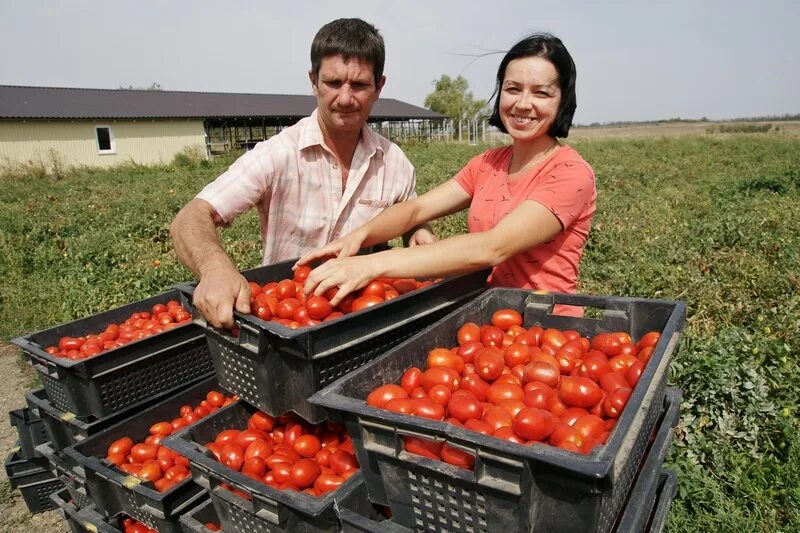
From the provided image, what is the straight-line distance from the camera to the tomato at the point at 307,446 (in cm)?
212

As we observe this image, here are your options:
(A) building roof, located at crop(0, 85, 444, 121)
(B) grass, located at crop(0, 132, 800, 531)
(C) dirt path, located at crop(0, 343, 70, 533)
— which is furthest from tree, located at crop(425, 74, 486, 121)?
(C) dirt path, located at crop(0, 343, 70, 533)

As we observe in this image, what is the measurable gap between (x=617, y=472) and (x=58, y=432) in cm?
303

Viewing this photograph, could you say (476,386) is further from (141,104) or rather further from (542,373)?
(141,104)

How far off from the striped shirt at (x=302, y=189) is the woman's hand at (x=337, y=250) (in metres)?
0.64

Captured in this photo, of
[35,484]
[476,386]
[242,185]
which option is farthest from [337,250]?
[35,484]

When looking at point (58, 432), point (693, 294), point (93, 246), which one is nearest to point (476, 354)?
point (58, 432)

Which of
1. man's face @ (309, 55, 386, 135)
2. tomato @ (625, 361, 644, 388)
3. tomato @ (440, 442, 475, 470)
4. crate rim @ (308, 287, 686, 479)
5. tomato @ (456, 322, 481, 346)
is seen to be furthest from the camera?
man's face @ (309, 55, 386, 135)

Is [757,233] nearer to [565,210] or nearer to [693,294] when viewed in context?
[693,294]

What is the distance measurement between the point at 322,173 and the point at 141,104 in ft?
112

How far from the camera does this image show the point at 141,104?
3291cm

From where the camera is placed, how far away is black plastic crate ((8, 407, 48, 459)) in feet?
11.3

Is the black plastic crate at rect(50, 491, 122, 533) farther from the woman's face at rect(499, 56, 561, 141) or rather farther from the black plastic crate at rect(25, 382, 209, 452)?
the woman's face at rect(499, 56, 561, 141)

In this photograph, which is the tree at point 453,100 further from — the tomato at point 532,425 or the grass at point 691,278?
the tomato at point 532,425

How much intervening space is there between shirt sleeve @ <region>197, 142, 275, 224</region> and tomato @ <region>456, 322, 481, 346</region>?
1379mm
